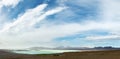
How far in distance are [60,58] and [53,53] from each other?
2.56 feet

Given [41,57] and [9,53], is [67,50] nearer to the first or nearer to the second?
[41,57]

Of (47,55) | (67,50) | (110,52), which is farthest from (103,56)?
(47,55)

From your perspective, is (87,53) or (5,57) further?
(5,57)

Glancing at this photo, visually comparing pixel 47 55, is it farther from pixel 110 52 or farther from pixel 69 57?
pixel 110 52

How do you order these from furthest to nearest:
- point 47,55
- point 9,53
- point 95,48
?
point 9,53 < point 47,55 < point 95,48

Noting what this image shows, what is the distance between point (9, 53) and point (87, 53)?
4.76m

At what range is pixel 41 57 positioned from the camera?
57.2ft

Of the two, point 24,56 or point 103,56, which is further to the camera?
point 24,56

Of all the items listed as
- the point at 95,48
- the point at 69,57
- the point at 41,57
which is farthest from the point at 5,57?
the point at 95,48

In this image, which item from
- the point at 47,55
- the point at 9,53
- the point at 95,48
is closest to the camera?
the point at 95,48

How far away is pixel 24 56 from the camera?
17844 millimetres

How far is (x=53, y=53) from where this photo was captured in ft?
54.5

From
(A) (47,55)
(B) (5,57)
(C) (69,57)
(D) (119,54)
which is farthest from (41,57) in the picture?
(D) (119,54)

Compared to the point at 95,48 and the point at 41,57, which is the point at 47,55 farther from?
the point at 95,48
